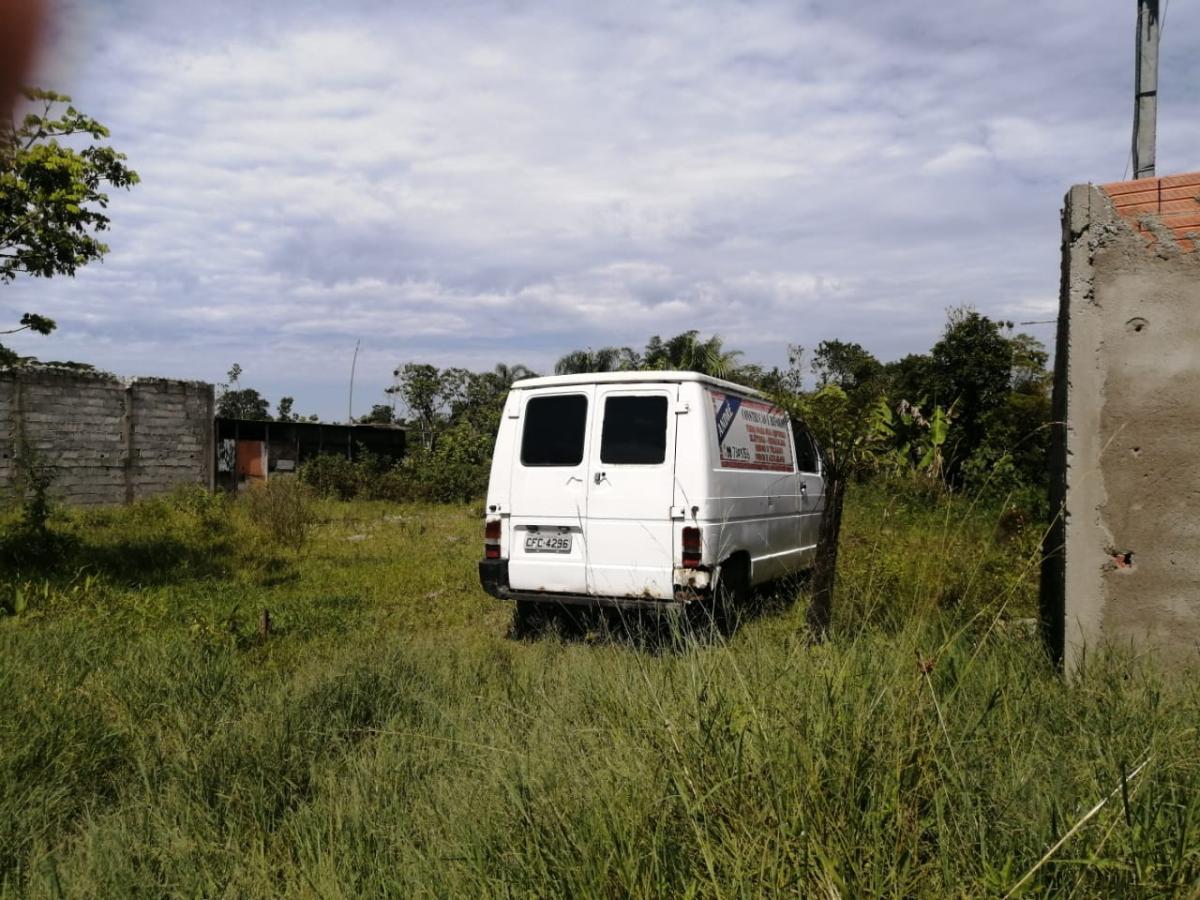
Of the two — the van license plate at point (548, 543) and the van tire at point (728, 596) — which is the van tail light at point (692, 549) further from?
the van license plate at point (548, 543)

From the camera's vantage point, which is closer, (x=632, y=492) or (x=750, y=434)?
(x=632, y=492)

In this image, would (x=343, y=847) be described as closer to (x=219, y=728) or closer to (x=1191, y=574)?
(x=219, y=728)

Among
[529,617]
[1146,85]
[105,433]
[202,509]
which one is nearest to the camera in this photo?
[1146,85]

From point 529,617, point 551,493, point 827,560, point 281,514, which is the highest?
point 551,493

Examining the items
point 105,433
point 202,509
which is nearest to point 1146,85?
point 202,509

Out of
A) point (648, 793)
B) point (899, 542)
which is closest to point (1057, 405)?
point (899, 542)

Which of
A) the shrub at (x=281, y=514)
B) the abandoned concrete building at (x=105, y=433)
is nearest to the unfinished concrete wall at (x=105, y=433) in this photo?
the abandoned concrete building at (x=105, y=433)

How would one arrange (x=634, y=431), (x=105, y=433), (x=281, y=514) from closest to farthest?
(x=634, y=431) → (x=281, y=514) → (x=105, y=433)

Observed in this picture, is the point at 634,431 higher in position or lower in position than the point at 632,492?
higher

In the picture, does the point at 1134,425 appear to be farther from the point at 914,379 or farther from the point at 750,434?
the point at 914,379

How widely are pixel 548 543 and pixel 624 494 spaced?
793 millimetres

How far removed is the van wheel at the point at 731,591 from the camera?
23.7 feet

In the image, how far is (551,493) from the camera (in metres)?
7.57

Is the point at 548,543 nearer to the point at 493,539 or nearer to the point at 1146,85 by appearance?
the point at 493,539
